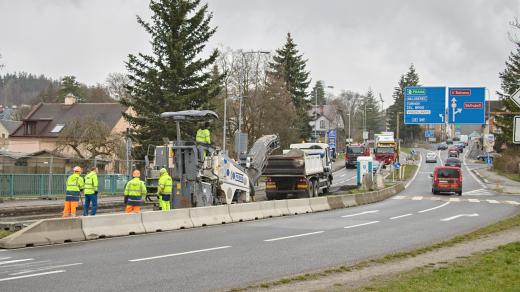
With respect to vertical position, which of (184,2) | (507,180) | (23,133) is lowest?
(507,180)

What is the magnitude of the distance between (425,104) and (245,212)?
21.7 metres

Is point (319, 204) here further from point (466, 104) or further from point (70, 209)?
point (466, 104)

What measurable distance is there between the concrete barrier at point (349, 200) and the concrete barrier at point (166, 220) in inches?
510

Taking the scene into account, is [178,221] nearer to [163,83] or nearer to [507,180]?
[163,83]

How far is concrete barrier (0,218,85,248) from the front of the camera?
43.3 ft

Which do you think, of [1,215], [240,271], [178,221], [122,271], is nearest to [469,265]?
[240,271]

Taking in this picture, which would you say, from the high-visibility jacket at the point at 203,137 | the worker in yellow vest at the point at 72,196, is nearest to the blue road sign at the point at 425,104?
the high-visibility jacket at the point at 203,137

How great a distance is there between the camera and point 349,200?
30.6 metres

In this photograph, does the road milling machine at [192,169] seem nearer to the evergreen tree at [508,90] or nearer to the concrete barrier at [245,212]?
the concrete barrier at [245,212]

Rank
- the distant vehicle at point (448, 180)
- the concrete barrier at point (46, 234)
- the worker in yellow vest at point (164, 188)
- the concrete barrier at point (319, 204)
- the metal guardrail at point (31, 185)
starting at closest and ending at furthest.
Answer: the concrete barrier at point (46, 234), the worker in yellow vest at point (164, 188), the concrete barrier at point (319, 204), the metal guardrail at point (31, 185), the distant vehicle at point (448, 180)

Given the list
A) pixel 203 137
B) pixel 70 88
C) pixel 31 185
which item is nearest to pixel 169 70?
pixel 31 185

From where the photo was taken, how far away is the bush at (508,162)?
66.6 meters

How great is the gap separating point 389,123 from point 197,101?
340 feet

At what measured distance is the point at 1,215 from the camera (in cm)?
2219
